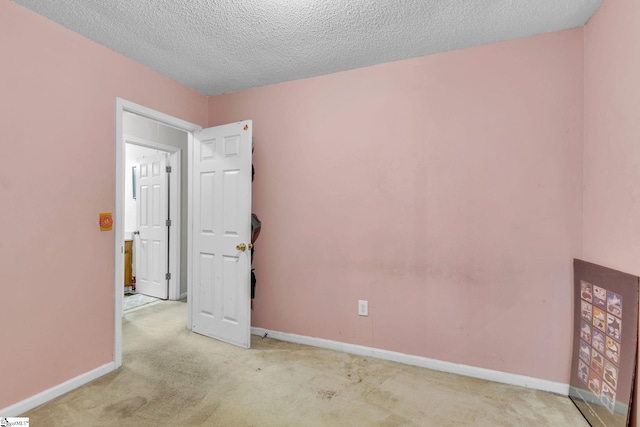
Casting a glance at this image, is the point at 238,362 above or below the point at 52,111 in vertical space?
below

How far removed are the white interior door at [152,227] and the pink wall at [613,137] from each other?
14.8ft

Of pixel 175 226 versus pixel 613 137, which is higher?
pixel 613 137

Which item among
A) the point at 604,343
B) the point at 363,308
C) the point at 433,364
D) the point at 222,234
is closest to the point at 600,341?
the point at 604,343

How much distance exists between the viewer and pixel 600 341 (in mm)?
1842

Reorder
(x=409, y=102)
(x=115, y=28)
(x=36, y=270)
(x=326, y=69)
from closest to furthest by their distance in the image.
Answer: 1. (x=36, y=270)
2. (x=115, y=28)
3. (x=409, y=102)
4. (x=326, y=69)

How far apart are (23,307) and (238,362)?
57.9 inches

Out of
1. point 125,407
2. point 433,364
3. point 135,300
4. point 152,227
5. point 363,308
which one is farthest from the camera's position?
point 152,227

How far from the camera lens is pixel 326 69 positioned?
2754 millimetres

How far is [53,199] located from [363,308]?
7.95 ft

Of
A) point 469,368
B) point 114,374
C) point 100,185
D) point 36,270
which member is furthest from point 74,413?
point 469,368

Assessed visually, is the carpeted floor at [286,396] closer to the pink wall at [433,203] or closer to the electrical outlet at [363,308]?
the pink wall at [433,203]

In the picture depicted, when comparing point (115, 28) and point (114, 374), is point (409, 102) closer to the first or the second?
point (115, 28)

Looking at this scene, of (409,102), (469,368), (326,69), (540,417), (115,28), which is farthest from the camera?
(326,69)

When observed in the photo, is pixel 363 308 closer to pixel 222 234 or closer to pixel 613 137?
pixel 222 234
